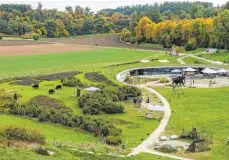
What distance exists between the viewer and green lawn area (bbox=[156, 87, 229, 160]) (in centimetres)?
3731

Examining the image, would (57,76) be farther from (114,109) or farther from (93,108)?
(114,109)

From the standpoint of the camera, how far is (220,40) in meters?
112

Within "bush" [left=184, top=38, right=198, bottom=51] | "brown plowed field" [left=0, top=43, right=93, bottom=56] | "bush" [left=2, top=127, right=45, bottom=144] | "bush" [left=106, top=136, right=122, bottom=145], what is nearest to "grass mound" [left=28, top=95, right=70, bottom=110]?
"bush" [left=106, top=136, right=122, bottom=145]

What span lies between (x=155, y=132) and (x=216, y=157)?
28.3ft

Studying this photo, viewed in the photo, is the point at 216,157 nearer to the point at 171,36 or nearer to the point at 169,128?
the point at 169,128

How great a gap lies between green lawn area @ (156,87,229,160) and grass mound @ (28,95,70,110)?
1483 cm

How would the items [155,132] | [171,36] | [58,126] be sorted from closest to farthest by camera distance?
[155,132] → [58,126] → [171,36]

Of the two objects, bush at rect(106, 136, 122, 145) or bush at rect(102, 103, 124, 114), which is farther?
bush at rect(102, 103, 124, 114)

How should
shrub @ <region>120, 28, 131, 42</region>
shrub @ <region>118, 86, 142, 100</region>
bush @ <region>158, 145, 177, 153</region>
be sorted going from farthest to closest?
shrub @ <region>120, 28, 131, 42</region>
shrub @ <region>118, 86, 142, 100</region>
bush @ <region>158, 145, 177, 153</region>

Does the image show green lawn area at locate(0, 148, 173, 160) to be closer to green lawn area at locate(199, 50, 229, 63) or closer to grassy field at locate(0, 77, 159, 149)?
grassy field at locate(0, 77, 159, 149)

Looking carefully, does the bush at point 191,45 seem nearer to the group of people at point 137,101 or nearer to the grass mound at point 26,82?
the grass mound at point 26,82

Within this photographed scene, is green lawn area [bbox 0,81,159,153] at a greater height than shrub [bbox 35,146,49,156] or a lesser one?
lesser

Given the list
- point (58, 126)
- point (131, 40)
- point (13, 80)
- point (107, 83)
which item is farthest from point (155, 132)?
point (131, 40)

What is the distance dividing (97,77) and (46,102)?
20627 mm
